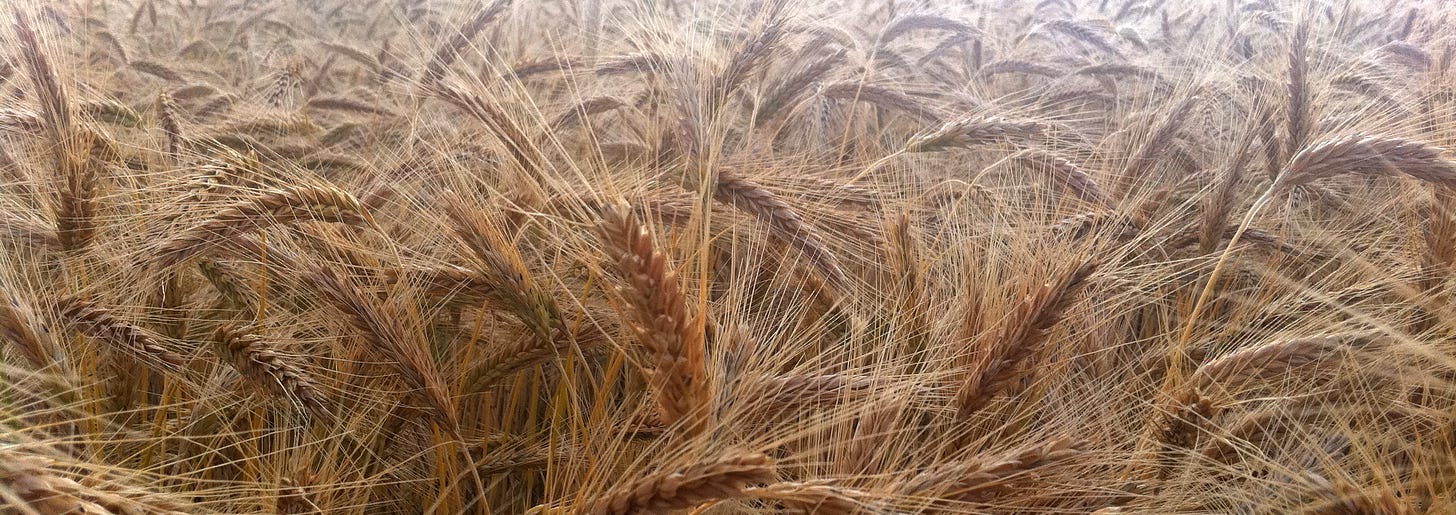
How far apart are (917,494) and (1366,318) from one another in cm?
70

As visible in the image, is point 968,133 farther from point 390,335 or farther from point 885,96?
point 390,335

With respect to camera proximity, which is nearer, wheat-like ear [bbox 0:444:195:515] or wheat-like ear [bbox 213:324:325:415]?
wheat-like ear [bbox 0:444:195:515]

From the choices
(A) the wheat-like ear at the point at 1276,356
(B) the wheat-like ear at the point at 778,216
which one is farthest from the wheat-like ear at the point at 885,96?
(A) the wheat-like ear at the point at 1276,356

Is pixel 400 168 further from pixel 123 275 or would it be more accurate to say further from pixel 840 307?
pixel 840 307

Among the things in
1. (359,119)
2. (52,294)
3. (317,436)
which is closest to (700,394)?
(317,436)

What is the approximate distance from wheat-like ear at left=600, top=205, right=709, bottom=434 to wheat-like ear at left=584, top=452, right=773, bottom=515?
0.09m

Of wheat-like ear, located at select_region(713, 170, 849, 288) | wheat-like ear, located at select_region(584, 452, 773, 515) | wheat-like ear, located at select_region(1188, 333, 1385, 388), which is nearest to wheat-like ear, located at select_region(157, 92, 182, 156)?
wheat-like ear, located at select_region(713, 170, 849, 288)

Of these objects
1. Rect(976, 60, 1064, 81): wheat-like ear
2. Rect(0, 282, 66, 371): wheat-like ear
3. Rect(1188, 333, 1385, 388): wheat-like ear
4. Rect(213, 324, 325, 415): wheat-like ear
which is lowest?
Rect(1188, 333, 1385, 388): wheat-like ear

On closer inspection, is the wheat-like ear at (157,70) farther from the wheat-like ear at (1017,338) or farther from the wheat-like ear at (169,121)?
the wheat-like ear at (1017,338)

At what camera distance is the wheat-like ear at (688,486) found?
2.05 feet

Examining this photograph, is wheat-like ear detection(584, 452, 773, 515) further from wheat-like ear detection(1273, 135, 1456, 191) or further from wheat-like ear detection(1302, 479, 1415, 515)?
wheat-like ear detection(1273, 135, 1456, 191)

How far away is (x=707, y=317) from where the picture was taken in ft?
3.26

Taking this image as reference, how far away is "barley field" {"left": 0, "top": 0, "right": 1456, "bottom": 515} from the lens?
0.85 meters

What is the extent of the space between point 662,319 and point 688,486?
178mm
